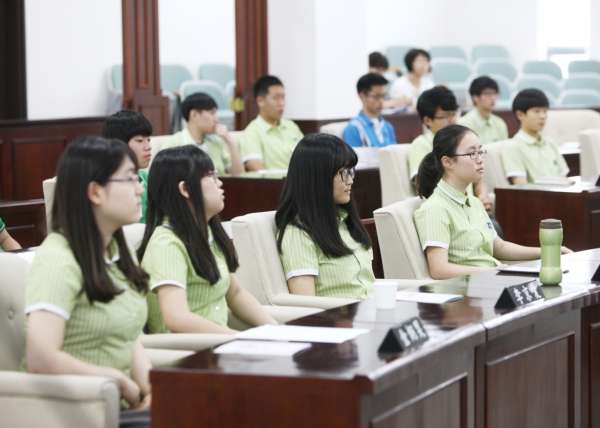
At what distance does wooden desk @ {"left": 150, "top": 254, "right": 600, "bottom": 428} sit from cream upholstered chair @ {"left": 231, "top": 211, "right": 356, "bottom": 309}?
0.50 metres

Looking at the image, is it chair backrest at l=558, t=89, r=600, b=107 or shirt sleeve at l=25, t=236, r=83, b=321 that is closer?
shirt sleeve at l=25, t=236, r=83, b=321

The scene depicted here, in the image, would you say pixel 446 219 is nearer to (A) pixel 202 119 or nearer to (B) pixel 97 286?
(B) pixel 97 286

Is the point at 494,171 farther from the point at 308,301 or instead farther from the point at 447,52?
the point at 447,52

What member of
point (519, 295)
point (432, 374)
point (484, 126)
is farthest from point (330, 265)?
point (484, 126)

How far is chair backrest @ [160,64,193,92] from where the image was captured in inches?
360

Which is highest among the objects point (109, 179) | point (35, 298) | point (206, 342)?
point (109, 179)

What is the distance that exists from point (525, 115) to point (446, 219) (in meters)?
2.62

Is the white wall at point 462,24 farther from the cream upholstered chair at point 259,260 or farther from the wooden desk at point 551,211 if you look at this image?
the cream upholstered chair at point 259,260

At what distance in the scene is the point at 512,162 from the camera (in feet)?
18.5

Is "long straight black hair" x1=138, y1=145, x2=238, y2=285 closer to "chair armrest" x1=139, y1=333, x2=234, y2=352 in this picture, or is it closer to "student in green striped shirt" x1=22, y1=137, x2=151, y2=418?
"chair armrest" x1=139, y1=333, x2=234, y2=352

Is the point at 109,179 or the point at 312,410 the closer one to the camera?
the point at 312,410

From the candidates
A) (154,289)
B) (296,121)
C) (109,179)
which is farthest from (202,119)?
(109,179)

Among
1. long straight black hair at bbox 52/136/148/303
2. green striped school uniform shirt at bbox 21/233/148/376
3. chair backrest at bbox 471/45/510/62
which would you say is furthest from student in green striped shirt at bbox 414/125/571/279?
chair backrest at bbox 471/45/510/62

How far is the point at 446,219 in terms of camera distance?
3.37 metres
